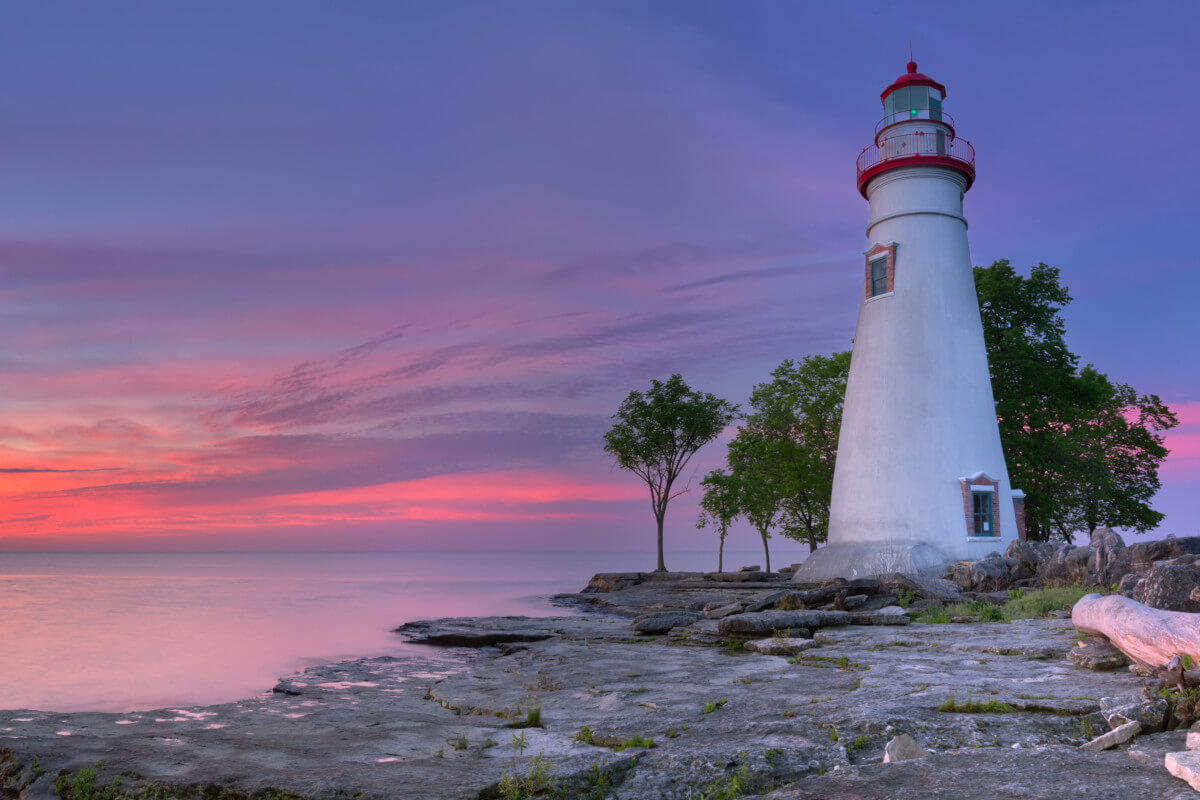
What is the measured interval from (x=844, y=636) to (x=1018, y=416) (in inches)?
900

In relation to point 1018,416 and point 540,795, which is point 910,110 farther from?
point 540,795

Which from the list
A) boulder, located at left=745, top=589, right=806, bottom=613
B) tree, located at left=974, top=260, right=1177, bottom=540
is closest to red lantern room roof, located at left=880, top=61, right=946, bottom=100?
tree, located at left=974, top=260, right=1177, bottom=540

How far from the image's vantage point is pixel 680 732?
7695mm

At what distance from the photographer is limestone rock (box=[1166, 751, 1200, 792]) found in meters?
4.75

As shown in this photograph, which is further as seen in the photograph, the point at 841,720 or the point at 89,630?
the point at 89,630

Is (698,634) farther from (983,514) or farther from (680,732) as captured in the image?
(983,514)

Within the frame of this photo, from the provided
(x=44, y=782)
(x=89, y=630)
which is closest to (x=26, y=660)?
(x=89, y=630)

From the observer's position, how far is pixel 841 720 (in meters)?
7.57

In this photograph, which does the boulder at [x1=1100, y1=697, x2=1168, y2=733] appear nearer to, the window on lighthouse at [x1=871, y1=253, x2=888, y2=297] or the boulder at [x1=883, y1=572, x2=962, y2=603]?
the boulder at [x1=883, y1=572, x2=962, y2=603]

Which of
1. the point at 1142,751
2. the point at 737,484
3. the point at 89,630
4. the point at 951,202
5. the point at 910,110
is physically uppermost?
the point at 910,110

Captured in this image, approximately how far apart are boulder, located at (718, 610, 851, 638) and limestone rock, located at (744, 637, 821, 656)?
1.17 metres

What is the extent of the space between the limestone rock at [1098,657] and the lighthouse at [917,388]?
1410 cm

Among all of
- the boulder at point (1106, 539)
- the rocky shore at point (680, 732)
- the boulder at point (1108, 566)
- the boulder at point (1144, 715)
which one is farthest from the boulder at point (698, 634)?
the boulder at point (1106, 539)

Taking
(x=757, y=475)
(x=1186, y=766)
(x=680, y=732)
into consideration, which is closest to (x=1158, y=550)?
(x=680, y=732)
